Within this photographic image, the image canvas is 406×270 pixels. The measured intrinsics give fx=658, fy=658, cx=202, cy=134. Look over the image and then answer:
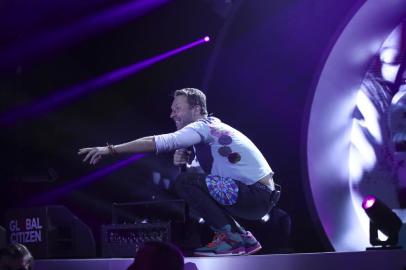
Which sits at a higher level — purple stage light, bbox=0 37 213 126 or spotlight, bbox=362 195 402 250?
purple stage light, bbox=0 37 213 126

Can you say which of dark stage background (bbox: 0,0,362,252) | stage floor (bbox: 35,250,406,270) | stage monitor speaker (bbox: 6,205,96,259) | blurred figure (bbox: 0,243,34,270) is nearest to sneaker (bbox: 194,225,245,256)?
stage floor (bbox: 35,250,406,270)

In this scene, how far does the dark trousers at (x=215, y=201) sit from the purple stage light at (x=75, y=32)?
10.3 feet

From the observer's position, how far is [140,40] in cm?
650

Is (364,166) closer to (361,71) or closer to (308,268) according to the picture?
(361,71)

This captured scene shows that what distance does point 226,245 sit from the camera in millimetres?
3635

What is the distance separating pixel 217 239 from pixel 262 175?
45cm

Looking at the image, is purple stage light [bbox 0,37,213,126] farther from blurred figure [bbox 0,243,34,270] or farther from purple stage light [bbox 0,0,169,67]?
blurred figure [bbox 0,243,34,270]

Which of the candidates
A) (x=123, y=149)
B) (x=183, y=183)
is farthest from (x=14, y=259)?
(x=183, y=183)

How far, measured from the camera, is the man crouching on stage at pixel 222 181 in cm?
363

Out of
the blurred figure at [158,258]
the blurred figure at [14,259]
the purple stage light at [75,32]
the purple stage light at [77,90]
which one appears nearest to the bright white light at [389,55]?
the purple stage light at [77,90]

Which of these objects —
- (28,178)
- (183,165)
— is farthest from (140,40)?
(183,165)

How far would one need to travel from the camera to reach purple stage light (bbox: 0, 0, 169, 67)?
20.8 ft

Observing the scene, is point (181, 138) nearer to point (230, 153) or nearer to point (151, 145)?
point (151, 145)

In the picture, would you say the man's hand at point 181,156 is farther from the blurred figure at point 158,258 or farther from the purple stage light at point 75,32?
the purple stage light at point 75,32
